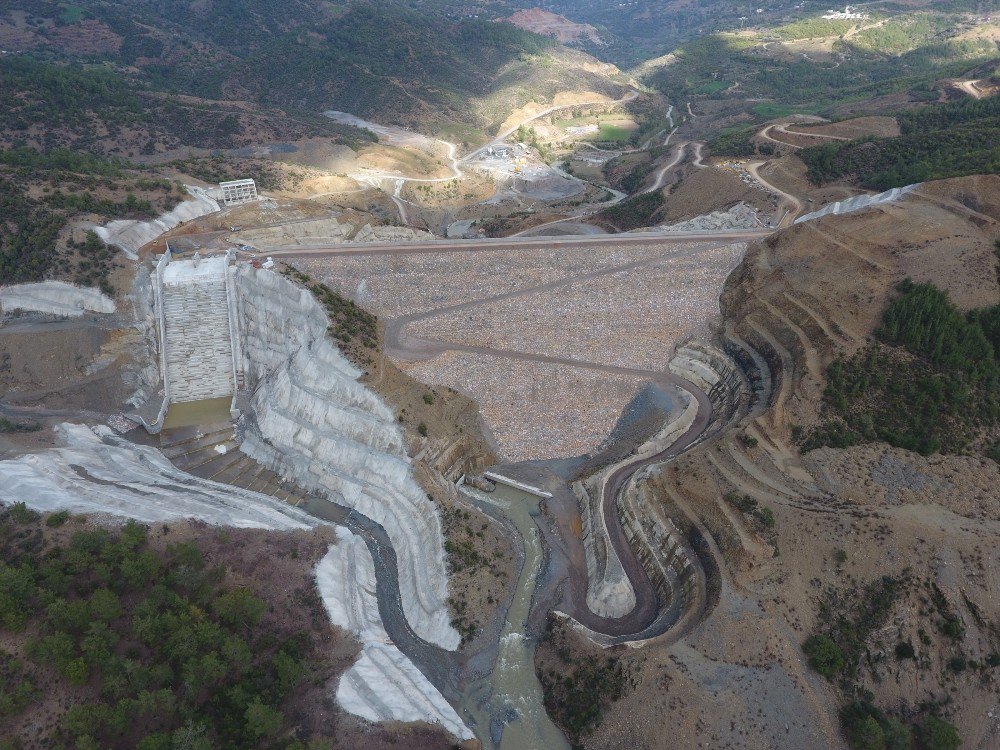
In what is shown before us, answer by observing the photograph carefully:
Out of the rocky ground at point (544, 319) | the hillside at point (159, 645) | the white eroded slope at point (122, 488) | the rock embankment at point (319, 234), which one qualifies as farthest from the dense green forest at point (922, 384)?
the rock embankment at point (319, 234)

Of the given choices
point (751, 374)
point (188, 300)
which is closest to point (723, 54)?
point (751, 374)

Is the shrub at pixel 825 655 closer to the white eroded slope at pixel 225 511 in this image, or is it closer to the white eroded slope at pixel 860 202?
the white eroded slope at pixel 225 511

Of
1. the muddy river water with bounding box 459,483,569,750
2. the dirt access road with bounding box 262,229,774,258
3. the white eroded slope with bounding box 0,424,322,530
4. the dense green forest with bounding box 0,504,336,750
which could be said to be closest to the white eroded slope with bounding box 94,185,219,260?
the dirt access road with bounding box 262,229,774,258

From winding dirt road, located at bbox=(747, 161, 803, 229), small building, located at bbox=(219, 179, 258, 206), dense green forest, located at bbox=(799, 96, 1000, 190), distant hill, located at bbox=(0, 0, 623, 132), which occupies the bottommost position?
small building, located at bbox=(219, 179, 258, 206)

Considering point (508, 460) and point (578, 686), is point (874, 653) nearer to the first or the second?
point (578, 686)

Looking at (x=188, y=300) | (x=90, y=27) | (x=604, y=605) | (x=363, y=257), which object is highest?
(x=90, y=27)

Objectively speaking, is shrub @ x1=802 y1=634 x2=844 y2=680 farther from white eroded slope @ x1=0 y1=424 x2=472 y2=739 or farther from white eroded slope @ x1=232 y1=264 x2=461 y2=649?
white eroded slope @ x1=232 y1=264 x2=461 y2=649

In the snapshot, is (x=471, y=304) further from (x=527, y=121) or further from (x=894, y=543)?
(x=527, y=121)
